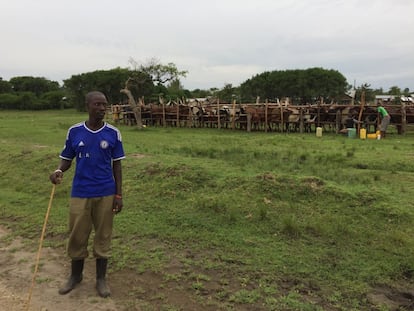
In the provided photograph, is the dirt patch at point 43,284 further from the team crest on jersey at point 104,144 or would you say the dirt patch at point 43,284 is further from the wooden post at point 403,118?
the wooden post at point 403,118

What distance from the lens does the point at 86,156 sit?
3869mm

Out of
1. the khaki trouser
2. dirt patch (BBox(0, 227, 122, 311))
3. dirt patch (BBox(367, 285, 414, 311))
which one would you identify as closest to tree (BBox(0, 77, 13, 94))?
dirt patch (BBox(0, 227, 122, 311))

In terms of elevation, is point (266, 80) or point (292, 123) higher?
point (266, 80)

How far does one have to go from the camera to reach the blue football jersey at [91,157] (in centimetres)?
387

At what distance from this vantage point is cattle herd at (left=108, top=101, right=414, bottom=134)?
18812mm

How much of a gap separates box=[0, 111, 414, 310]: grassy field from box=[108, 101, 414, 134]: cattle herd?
10386 millimetres

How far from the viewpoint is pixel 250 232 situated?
5.47 meters

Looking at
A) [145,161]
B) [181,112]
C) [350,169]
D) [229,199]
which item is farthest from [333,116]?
[229,199]

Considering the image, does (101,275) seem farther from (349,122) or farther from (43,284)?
(349,122)

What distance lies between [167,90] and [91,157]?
5754 centimetres

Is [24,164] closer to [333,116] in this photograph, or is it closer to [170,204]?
[170,204]

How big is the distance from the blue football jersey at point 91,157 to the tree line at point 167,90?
42256 mm

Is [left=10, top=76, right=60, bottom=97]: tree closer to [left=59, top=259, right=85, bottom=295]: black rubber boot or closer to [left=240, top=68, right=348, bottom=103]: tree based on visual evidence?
[left=240, top=68, right=348, bottom=103]: tree

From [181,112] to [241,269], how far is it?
71.5ft
